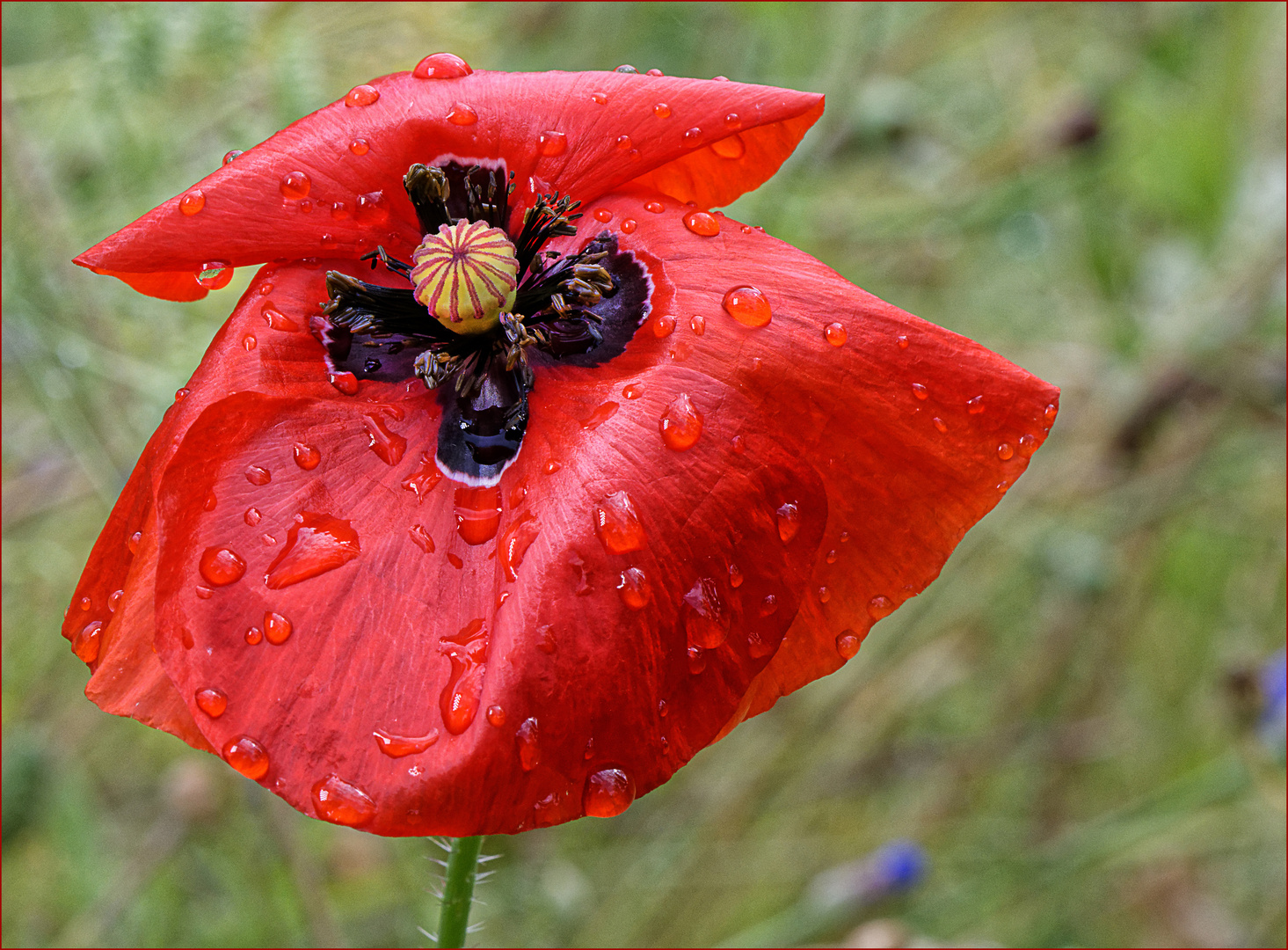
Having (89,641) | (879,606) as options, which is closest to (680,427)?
(879,606)

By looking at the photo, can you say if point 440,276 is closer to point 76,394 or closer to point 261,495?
point 261,495

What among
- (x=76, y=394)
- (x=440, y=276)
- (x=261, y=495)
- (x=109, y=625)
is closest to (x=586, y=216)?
(x=440, y=276)

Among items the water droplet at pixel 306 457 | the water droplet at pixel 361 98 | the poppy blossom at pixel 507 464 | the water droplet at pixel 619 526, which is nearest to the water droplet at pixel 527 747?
the poppy blossom at pixel 507 464

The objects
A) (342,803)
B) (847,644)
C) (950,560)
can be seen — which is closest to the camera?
(342,803)

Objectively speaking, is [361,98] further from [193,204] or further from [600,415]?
[600,415]

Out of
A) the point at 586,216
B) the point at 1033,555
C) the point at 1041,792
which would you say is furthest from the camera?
the point at 1041,792

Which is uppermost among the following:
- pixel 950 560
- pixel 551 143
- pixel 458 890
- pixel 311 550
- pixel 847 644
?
pixel 551 143

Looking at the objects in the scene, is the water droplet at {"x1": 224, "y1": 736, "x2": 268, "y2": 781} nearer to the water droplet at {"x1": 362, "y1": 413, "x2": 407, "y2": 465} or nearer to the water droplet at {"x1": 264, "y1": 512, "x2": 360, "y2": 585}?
the water droplet at {"x1": 264, "y1": 512, "x2": 360, "y2": 585}
